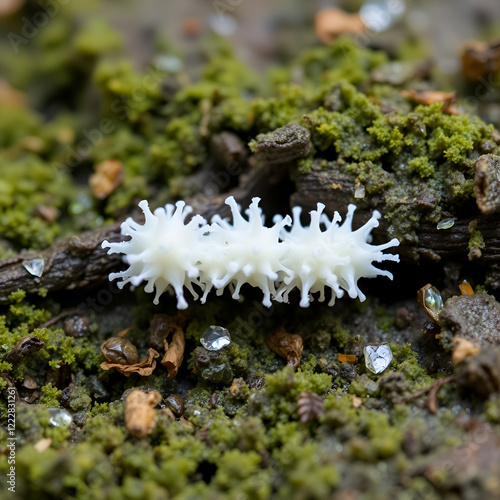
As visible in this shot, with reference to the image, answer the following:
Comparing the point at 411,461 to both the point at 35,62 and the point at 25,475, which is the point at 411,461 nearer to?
the point at 25,475

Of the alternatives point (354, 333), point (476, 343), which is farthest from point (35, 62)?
point (476, 343)

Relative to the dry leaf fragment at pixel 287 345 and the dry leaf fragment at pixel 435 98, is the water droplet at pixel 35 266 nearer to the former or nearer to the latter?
the dry leaf fragment at pixel 287 345

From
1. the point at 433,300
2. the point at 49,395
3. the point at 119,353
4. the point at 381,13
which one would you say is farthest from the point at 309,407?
the point at 381,13

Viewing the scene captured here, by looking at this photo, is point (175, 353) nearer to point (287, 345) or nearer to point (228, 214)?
point (287, 345)

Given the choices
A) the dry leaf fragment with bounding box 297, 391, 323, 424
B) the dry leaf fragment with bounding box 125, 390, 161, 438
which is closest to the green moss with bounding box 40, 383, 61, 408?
the dry leaf fragment with bounding box 125, 390, 161, 438

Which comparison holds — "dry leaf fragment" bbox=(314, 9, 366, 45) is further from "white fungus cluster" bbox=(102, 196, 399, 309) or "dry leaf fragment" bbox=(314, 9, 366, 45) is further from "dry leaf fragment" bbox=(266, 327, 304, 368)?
"dry leaf fragment" bbox=(266, 327, 304, 368)

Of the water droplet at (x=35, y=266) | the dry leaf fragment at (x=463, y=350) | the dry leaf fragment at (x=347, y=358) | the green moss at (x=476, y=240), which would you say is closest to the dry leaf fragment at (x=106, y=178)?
the water droplet at (x=35, y=266)
